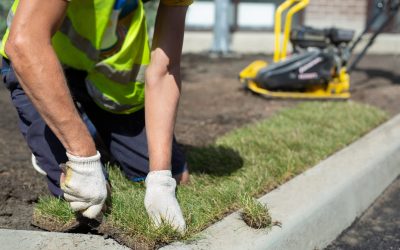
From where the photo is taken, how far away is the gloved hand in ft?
7.36

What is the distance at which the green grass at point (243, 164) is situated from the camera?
247 cm

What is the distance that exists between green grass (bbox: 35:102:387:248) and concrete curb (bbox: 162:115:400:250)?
88mm

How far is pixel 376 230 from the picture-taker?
322cm

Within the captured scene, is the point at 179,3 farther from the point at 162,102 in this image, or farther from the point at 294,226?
the point at 294,226

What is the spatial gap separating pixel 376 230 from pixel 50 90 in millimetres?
1963

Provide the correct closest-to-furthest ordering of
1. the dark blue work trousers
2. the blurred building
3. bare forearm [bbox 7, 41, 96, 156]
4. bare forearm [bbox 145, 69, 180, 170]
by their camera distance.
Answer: bare forearm [bbox 7, 41, 96, 156] → bare forearm [bbox 145, 69, 180, 170] → the dark blue work trousers → the blurred building

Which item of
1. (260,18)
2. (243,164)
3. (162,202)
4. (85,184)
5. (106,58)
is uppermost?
(106,58)

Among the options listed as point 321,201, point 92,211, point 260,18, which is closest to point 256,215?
point 321,201

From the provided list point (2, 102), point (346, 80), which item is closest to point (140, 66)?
point (2, 102)

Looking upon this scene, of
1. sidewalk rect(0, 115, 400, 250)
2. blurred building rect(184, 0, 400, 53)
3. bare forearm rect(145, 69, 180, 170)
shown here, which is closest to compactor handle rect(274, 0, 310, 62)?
sidewalk rect(0, 115, 400, 250)

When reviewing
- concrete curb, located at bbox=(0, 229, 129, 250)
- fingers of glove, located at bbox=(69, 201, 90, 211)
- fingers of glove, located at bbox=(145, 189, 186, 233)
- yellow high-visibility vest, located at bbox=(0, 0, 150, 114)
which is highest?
yellow high-visibility vest, located at bbox=(0, 0, 150, 114)

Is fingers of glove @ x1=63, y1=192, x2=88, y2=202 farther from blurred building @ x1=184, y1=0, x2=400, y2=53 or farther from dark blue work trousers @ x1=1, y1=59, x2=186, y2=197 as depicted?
blurred building @ x1=184, y1=0, x2=400, y2=53

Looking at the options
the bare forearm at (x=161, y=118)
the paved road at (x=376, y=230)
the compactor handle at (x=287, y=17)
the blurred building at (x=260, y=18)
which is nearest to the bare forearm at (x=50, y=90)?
the bare forearm at (x=161, y=118)

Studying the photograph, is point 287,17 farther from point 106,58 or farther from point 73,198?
point 73,198
